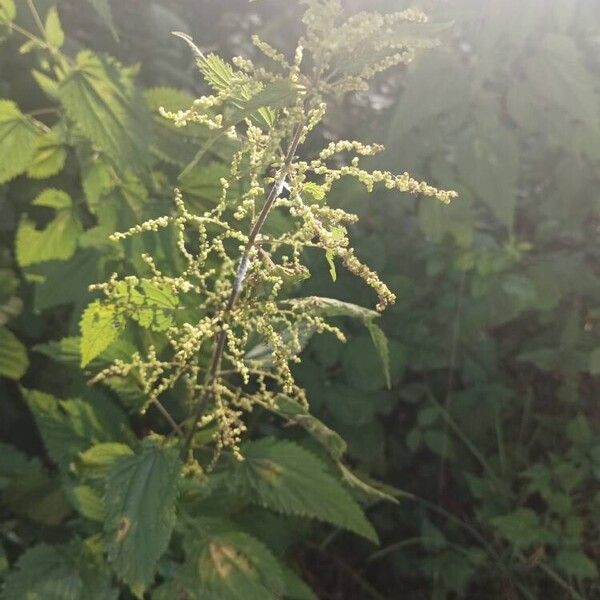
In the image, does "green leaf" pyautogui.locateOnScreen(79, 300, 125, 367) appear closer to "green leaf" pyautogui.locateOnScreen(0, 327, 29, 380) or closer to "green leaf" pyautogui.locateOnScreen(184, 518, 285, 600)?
"green leaf" pyautogui.locateOnScreen(184, 518, 285, 600)

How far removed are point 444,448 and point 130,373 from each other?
130cm

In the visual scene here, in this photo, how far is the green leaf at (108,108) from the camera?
1978 mm

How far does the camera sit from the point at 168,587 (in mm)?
1751

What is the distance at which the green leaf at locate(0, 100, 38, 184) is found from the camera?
1.98m

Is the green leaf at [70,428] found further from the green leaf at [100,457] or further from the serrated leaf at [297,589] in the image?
the serrated leaf at [297,589]

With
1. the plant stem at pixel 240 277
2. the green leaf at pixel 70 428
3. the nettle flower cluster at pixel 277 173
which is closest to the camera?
the nettle flower cluster at pixel 277 173

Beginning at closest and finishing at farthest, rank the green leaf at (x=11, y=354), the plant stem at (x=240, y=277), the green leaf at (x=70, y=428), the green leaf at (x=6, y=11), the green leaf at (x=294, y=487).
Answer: the plant stem at (x=240, y=277), the green leaf at (x=294, y=487), the green leaf at (x=70, y=428), the green leaf at (x=6, y=11), the green leaf at (x=11, y=354)

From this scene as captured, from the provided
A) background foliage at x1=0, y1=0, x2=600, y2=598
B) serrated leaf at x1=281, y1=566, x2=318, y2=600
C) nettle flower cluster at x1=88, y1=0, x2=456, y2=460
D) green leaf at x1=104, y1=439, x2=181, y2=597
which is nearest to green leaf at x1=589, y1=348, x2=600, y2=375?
background foliage at x1=0, y1=0, x2=600, y2=598

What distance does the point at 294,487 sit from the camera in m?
1.74

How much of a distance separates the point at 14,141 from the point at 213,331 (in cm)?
81

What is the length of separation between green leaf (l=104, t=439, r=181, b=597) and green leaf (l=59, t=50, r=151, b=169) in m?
0.70

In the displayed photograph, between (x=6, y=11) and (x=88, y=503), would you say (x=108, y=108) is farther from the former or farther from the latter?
(x=88, y=503)

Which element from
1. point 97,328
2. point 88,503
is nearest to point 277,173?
point 97,328

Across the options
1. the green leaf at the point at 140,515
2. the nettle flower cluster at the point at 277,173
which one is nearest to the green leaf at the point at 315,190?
the nettle flower cluster at the point at 277,173
